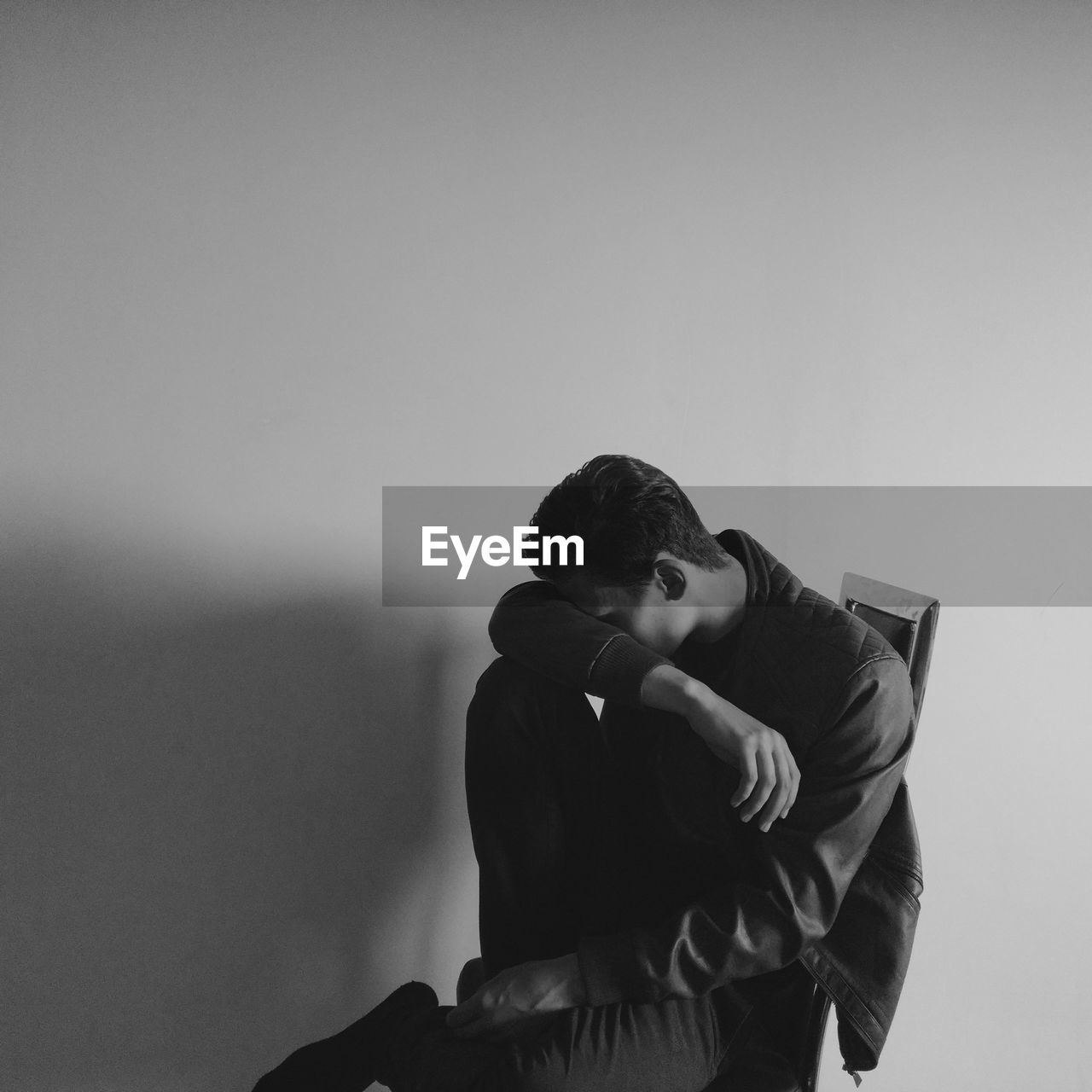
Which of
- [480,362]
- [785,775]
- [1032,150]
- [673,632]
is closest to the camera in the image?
[785,775]

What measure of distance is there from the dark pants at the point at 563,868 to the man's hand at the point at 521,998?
1 centimetres

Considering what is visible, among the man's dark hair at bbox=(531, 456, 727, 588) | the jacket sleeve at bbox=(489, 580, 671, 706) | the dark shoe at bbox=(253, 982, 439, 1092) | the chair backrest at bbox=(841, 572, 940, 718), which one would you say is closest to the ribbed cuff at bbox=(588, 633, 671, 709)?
the jacket sleeve at bbox=(489, 580, 671, 706)

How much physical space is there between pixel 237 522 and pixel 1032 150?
1.35m

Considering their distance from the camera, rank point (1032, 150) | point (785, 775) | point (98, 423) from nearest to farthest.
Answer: point (785, 775)
point (98, 423)
point (1032, 150)

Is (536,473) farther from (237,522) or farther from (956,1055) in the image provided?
(956,1055)

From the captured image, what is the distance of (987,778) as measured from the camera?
1468 millimetres

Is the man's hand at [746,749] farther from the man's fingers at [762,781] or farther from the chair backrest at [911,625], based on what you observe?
the chair backrest at [911,625]

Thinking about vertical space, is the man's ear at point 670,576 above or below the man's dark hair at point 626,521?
below

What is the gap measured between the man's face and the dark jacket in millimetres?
70

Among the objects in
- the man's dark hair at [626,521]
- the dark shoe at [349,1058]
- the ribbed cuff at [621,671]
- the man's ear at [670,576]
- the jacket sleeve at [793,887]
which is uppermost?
the man's dark hair at [626,521]

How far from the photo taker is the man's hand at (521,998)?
0.89 m

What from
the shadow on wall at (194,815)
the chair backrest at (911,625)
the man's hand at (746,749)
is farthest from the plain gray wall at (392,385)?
the man's hand at (746,749)

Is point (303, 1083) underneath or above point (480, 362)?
underneath

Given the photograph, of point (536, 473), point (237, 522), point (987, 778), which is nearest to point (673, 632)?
point (536, 473)
